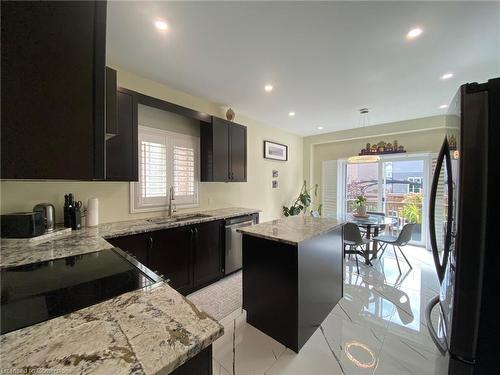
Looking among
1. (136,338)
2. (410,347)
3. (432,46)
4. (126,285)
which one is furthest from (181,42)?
(410,347)

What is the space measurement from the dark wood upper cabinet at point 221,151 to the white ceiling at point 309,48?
1.60 feet

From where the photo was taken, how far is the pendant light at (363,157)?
12.3 ft

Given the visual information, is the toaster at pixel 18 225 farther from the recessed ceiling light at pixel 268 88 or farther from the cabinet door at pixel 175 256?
the recessed ceiling light at pixel 268 88

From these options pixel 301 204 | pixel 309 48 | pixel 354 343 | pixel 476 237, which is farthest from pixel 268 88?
pixel 301 204

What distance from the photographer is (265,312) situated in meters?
1.95

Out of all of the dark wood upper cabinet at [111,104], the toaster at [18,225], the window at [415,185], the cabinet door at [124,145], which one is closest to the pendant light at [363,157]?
the window at [415,185]

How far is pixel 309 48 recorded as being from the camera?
208 centimetres

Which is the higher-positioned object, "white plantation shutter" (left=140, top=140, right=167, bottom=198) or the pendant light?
the pendant light

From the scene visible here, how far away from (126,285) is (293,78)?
2833mm

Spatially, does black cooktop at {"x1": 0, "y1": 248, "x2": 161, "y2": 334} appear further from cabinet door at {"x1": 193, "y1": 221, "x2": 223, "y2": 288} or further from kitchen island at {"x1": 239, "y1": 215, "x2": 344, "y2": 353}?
cabinet door at {"x1": 193, "y1": 221, "x2": 223, "y2": 288}

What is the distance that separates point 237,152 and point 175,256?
1.98 meters

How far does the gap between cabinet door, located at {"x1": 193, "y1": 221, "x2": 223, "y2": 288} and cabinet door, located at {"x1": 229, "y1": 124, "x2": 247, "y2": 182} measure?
998 millimetres

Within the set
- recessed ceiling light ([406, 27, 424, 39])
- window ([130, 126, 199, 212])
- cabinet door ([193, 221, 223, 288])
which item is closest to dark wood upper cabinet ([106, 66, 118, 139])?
window ([130, 126, 199, 212])

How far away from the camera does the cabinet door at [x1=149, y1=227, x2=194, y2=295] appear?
229 cm
